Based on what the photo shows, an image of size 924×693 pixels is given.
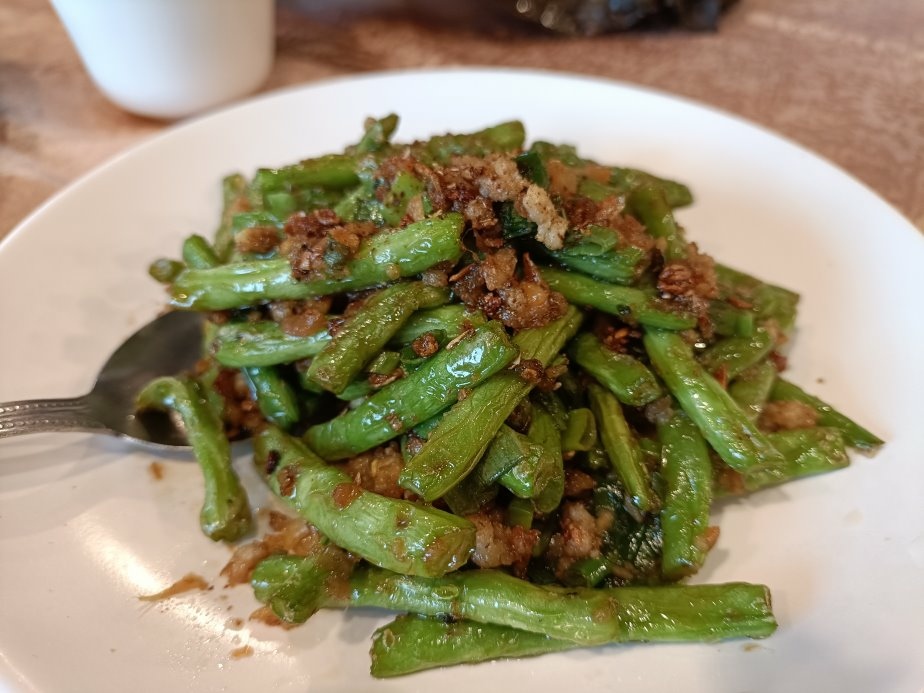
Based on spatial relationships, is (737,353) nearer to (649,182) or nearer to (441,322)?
(649,182)

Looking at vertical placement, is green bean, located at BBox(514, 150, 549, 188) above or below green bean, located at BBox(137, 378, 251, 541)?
above

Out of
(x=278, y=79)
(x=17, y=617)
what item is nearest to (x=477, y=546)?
(x=17, y=617)

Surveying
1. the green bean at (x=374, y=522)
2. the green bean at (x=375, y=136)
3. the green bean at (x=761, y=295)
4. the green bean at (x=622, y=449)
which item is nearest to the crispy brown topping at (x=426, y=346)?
the green bean at (x=374, y=522)

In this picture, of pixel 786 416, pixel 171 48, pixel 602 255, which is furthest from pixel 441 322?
pixel 171 48

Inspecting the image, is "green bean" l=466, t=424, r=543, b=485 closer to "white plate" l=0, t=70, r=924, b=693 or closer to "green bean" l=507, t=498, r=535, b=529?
"green bean" l=507, t=498, r=535, b=529

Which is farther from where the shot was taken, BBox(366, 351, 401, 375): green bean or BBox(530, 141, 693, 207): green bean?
BBox(530, 141, 693, 207): green bean

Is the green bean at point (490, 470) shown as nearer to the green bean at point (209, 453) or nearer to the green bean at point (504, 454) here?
the green bean at point (504, 454)

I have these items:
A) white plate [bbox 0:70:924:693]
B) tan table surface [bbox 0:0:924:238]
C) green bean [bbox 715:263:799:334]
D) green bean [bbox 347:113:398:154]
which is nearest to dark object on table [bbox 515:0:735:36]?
tan table surface [bbox 0:0:924:238]
